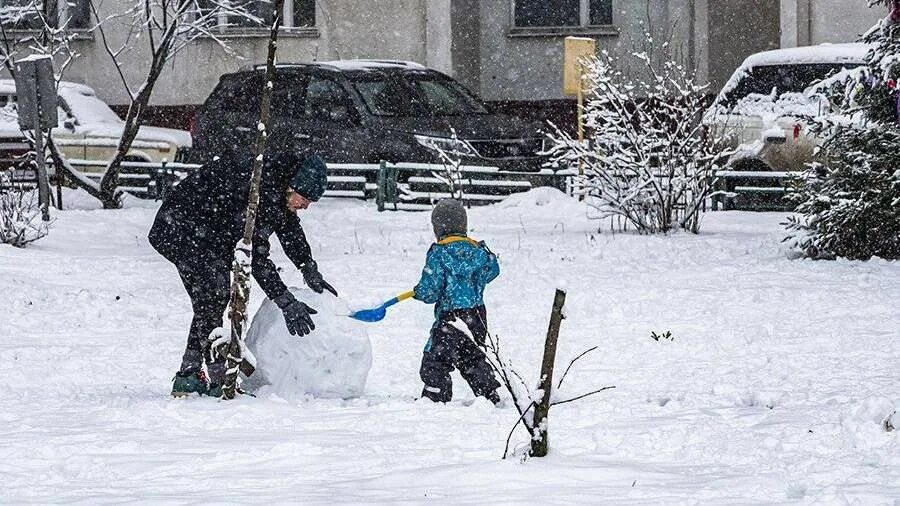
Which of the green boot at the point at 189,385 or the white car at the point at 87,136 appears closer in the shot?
the green boot at the point at 189,385

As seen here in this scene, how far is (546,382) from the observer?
17.6 feet

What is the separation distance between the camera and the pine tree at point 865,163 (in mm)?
12594

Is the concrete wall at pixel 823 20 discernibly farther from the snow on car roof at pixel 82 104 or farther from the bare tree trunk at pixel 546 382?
the bare tree trunk at pixel 546 382

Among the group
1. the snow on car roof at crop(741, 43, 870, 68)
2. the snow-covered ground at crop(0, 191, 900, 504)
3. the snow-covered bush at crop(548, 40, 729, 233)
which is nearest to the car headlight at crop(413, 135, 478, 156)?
the snow-covered ground at crop(0, 191, 900, 504)

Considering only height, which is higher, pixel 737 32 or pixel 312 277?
pixel 737 32

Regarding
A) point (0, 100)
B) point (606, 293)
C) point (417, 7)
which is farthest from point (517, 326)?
point (417, 7)

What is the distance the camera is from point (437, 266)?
7.52 meters

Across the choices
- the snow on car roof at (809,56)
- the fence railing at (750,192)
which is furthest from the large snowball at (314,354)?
the snow on car roof at (809,56)

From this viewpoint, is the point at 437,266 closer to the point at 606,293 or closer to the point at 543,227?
the point at 606,293

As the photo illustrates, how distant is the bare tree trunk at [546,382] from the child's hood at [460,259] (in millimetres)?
2076

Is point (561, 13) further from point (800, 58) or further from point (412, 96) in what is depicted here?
point (800, 58)

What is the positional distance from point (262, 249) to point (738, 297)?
16.8ft

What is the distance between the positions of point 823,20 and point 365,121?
833cm

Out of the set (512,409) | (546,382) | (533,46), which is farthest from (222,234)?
(533,46)
